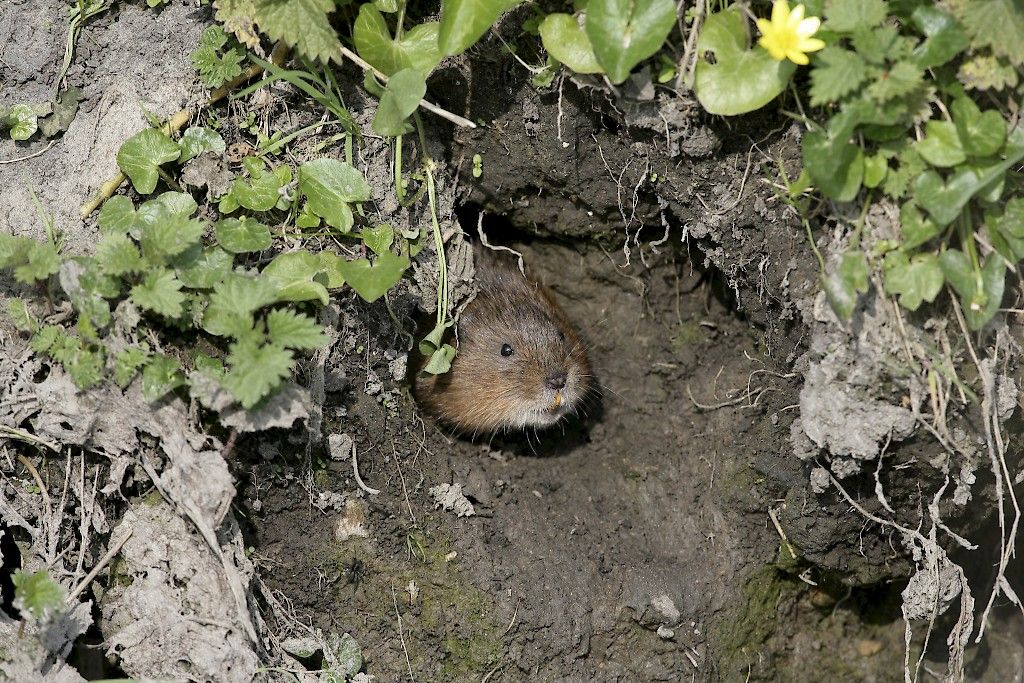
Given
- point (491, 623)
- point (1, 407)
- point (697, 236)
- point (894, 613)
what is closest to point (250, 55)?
point (1, 407)

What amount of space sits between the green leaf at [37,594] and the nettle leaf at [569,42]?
2.16 meters

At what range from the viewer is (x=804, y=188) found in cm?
279

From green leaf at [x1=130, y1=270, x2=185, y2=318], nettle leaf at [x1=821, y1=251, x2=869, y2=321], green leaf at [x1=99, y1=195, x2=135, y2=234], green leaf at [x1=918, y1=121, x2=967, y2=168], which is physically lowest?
nettle leaf at [x1=821, y1=251, x2=869, y2=321]

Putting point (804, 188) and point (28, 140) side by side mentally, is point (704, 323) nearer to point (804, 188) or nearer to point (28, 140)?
point (804, 188)

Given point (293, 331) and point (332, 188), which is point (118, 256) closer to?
point (293, 331)

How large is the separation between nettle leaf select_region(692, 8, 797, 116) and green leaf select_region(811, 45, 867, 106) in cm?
17

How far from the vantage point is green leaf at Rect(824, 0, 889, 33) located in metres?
2.44

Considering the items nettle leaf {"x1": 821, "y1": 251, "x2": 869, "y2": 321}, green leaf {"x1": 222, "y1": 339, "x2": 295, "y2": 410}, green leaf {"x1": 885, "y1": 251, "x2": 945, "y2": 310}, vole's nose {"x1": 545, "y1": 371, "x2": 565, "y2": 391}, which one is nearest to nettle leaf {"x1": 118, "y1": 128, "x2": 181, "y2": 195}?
green leaf {"x1": 222, "y1": 339, "x2": 295, "y2": 410}

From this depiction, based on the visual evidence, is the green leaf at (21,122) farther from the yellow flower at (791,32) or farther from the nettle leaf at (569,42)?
the yellow flower at (791,32)

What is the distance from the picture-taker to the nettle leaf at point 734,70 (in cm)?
261

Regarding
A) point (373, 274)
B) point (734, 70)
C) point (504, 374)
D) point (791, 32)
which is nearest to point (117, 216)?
point (373, 274)

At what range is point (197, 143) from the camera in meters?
2.85

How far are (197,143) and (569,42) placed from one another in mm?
1199

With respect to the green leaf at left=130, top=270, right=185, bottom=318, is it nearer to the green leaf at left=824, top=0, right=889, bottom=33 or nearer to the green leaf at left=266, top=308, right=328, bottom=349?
the green leaf at left=266, top=308, right=328, bottom=349
